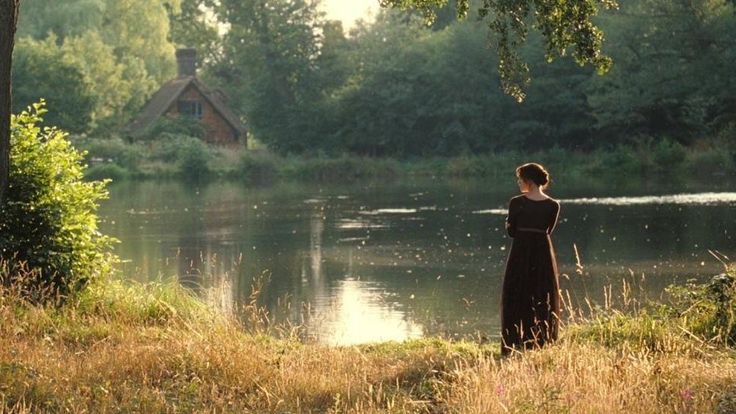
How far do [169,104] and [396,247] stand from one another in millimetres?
56050

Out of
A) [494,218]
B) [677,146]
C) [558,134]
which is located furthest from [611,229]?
[558,134]

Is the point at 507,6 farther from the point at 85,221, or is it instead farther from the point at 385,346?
the point at 85,221

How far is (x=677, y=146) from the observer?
195ft

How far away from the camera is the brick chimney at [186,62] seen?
87.7 m

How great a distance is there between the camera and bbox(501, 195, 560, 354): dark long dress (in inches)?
468

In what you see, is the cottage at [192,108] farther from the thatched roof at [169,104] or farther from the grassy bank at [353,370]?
the grassy bank at [353,370]

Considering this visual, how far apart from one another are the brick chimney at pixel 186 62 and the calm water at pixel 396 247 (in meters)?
34.9

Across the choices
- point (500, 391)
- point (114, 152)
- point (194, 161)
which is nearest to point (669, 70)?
point (194, 161)

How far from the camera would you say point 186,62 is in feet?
289

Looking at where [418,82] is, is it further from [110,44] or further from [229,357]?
[229,357]

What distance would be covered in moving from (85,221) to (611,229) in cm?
2046

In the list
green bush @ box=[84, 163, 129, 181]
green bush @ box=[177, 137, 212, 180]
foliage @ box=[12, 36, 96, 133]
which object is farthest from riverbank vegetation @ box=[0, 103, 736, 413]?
foliage @ box=[12, 36, 96, 133]

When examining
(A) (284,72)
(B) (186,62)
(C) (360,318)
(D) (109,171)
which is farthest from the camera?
(B) (186,62)

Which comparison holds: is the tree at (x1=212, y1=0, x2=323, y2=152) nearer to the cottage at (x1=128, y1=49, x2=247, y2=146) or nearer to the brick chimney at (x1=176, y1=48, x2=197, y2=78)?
the cottage at (x1=128, y1=49, x2=247, y2=146)
